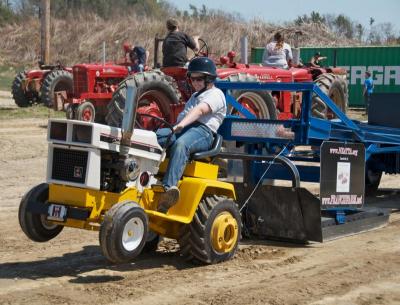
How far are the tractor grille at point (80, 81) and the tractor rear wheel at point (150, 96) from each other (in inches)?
177

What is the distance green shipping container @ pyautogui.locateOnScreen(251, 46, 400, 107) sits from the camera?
105 feet

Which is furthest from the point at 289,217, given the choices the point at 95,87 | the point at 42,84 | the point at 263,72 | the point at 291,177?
the point at 42,84

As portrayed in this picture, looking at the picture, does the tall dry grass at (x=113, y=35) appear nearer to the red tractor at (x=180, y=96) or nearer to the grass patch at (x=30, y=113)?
the grass patch at (x=30, y=113)

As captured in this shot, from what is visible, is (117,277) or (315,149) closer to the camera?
(117,277)

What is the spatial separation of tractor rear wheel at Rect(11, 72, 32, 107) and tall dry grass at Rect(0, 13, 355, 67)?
18103 mm

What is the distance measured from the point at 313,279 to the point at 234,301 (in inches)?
38.7

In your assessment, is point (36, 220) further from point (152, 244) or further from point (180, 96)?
point (180, 96)

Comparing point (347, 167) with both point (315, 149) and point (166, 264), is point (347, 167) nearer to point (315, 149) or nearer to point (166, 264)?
point (315, 149)

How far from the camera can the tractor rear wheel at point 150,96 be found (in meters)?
13.3

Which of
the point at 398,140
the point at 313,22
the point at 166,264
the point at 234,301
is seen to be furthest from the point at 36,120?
the point at 313,22

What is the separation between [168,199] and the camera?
23.0ft

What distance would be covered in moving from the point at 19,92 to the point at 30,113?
2216 millimetres

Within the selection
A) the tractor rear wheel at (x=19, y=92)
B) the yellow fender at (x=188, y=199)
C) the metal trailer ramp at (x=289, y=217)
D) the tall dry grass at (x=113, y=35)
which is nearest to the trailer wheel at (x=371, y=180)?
the metal trailer ramp at (x=289, y=217)

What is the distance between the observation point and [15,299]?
20.1 feet
